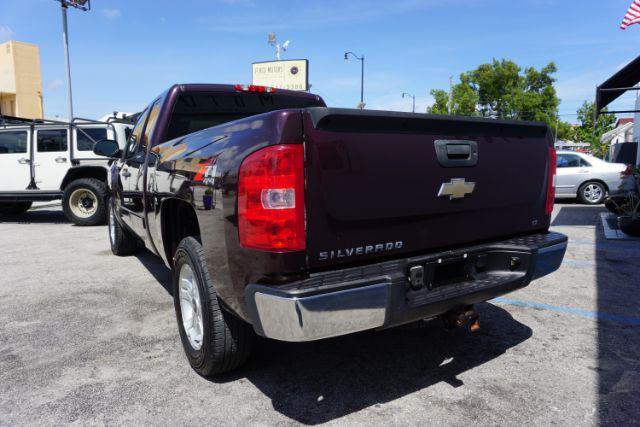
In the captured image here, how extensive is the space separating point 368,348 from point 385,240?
1.21 m

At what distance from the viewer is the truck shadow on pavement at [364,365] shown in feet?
8.18

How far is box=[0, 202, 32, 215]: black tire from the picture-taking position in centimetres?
1085

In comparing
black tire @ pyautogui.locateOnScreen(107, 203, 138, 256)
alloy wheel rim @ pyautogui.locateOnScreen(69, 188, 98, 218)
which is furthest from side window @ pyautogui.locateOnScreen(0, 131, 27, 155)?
black tire @ pyautogui.locateOnScreen(107, 203, 138, 256)

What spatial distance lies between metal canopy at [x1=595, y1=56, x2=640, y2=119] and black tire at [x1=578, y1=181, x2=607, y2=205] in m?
2.88

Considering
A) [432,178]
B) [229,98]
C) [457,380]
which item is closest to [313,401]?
[457,380]

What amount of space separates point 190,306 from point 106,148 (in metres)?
2.95

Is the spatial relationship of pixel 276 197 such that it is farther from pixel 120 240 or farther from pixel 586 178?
pixel 586 178

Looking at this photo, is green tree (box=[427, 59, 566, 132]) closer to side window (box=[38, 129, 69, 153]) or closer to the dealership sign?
the dealership sign

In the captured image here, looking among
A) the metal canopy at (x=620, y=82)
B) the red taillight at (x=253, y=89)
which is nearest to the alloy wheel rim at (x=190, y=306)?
the red taillight at (x=253, y=89)

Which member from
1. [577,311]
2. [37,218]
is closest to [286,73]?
[37,218]

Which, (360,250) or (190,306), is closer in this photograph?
(360,250)

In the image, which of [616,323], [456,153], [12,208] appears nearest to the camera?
[456,153]

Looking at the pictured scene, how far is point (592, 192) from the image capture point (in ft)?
39.8

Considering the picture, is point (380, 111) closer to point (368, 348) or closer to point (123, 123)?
point (368, 348)
